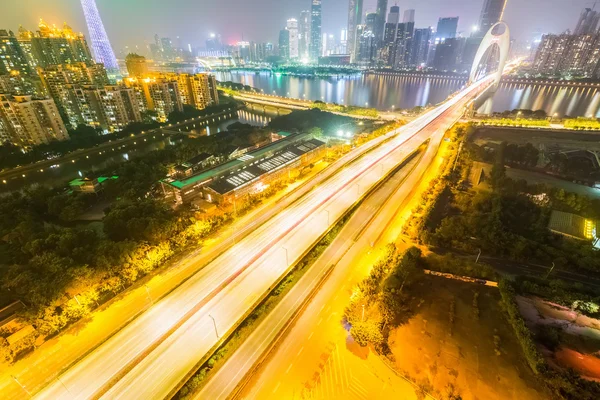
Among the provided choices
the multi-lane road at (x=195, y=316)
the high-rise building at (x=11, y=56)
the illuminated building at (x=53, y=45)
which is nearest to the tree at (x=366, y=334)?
the multi-lane road at (x=195, y=316)

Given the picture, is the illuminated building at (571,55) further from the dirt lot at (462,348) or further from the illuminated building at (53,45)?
the illuminated building at (53,45)

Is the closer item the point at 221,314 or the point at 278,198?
the point at 221,314

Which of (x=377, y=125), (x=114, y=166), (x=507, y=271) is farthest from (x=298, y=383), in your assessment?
(x=377, y=125)

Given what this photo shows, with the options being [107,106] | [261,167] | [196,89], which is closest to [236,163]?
[261,167]

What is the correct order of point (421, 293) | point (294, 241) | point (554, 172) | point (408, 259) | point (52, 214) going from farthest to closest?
point (554, 172) → point (52, 214) → point (294, 241) → point (408, 259) → point (421, 293)

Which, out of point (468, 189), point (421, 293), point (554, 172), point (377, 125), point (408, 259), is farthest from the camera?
point (377, 125)

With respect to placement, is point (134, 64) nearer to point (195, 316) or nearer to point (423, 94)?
point (195, 316)

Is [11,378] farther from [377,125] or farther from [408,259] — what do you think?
[377,125]
